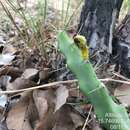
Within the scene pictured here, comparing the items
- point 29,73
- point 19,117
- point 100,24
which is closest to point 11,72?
point 29,73

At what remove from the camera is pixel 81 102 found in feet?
3.96

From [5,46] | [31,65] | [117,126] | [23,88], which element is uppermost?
[5,46]

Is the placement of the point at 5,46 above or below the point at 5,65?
above

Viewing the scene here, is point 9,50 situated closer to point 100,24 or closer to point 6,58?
point 6,58

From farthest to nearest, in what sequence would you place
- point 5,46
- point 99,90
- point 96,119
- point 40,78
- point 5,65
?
point 5,46 → point 5,65 → point 40,78 → point 96,119 → point 99,90

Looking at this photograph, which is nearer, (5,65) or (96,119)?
(96,119)

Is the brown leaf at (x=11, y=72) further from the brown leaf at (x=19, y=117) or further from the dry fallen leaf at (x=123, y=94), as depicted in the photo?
the dry fallen leaf at (x=123, y=94)

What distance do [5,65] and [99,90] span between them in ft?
1.63

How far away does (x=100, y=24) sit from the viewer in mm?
1338

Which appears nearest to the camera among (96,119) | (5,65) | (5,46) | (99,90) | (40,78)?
(99,90)

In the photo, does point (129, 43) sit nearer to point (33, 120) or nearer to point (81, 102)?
point (81, 102)

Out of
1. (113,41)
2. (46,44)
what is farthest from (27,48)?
(113,41)

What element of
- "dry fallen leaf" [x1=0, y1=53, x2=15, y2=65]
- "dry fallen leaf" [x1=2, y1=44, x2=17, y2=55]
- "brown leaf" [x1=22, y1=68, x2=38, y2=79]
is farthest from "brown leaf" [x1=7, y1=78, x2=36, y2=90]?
"dry fallen leaf" [x1=2, y1=44, x2=17, y2=55]

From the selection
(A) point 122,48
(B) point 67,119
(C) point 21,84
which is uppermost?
(A) point 122,48
